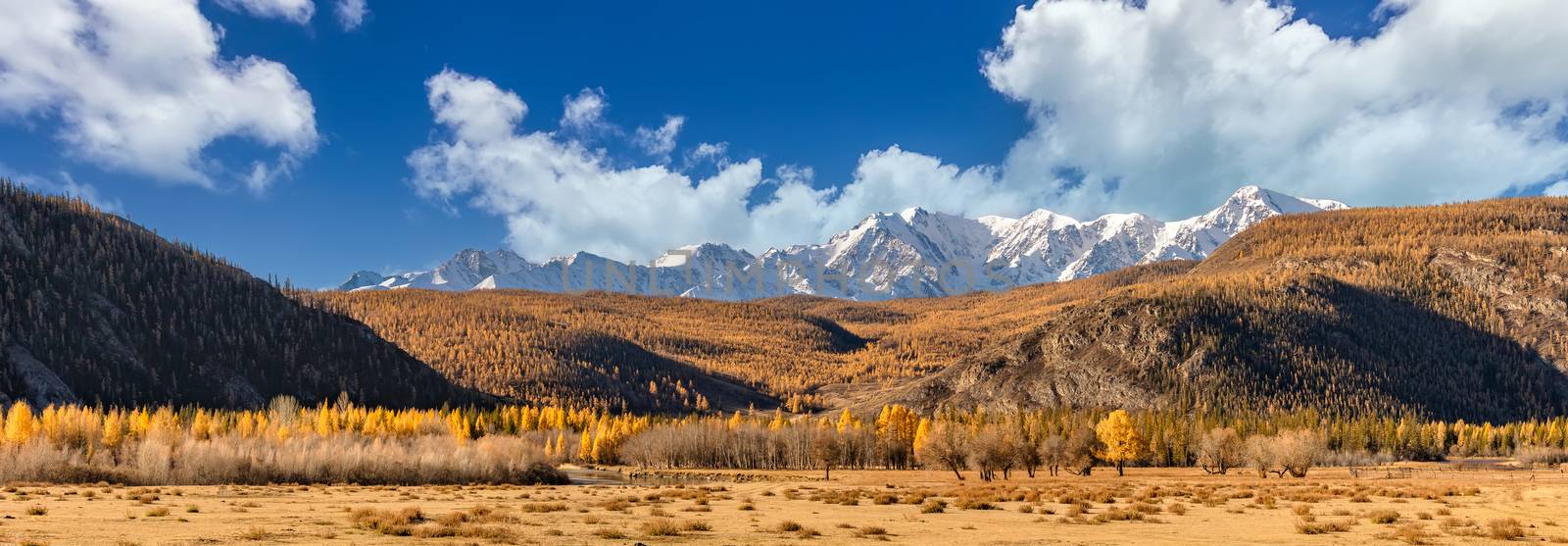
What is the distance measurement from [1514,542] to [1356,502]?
32.7m

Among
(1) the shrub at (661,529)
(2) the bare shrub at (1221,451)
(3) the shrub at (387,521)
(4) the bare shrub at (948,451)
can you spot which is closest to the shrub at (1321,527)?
(1) the shrub at (661,529)

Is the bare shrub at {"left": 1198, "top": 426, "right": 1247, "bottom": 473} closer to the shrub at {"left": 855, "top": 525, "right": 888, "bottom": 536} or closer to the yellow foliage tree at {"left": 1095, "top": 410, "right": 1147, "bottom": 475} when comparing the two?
the yellow foliage tree at {"left": 1095, "top": 410, "right": 1147, "bottom": 475}

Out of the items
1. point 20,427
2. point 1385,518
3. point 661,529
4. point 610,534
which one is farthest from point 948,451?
point 20,427

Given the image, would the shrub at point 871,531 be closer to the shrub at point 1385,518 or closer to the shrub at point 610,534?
the shrub at point 610,534

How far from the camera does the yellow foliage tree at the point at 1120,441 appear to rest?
17538cm

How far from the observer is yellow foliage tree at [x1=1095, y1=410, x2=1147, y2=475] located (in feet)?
575

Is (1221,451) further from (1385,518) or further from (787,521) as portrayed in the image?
(787,521)

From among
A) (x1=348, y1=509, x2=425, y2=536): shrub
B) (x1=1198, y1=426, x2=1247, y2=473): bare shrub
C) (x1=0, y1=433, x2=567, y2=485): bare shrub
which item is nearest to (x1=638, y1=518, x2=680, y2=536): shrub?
(x1=348, y1=509, x2=425, y2=536): shrub

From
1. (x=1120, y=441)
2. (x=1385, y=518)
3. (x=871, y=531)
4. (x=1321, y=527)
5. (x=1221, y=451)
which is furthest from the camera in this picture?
(x=1221, y=451)

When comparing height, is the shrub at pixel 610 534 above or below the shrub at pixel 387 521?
below

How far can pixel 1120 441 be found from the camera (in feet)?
579

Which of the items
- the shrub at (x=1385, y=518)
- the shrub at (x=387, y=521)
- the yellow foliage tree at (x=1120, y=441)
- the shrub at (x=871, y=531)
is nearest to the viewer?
the shrub at (x=387, y=521)

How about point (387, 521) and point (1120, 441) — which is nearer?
point (387, 521)

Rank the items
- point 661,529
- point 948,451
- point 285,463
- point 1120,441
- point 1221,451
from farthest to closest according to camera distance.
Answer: point 1221,451 → point 1120,441 → point 948,451 → point 285,463 → point 661,529
